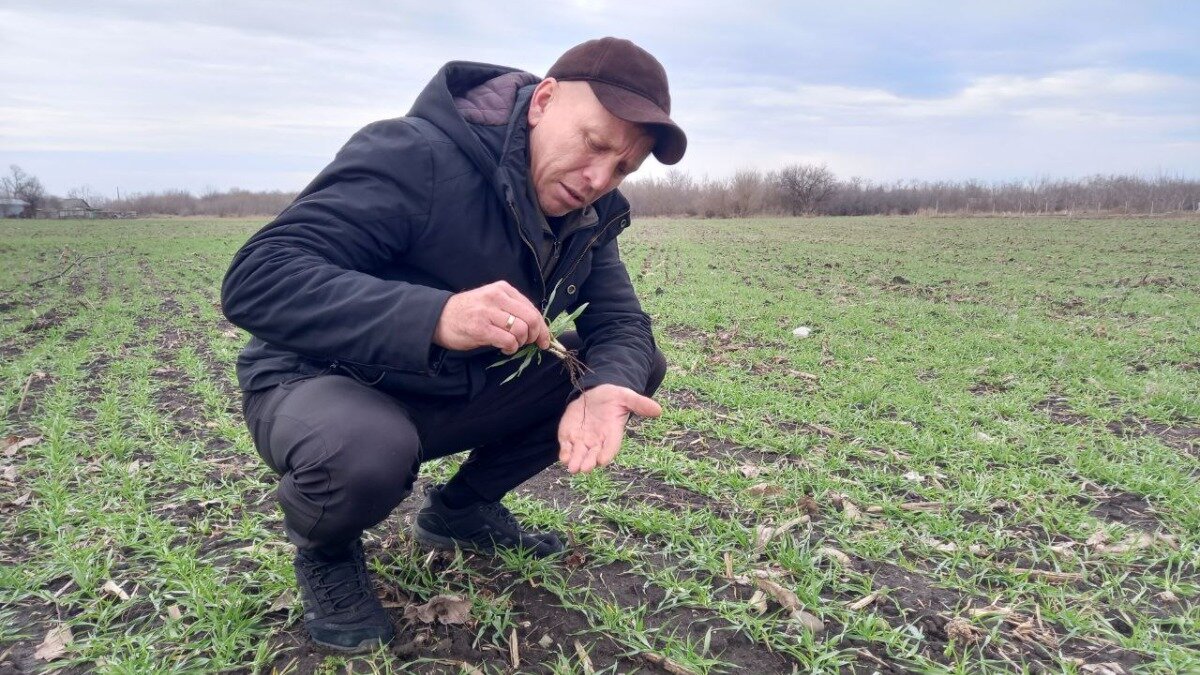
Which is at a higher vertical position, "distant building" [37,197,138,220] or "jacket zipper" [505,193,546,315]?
"distant building" [37,197,138,220]

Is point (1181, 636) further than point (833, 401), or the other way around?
point (833, 401)

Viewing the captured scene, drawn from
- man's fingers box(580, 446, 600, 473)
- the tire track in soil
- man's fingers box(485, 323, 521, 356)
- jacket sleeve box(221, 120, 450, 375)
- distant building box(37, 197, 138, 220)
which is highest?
distant building box(37, 197, 138, 220)

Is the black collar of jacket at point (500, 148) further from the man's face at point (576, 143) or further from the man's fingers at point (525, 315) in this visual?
the man's fingers at point (525, 315)

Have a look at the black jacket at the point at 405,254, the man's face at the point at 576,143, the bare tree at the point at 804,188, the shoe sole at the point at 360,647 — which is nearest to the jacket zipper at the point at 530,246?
the black jacket at the point at 405,254

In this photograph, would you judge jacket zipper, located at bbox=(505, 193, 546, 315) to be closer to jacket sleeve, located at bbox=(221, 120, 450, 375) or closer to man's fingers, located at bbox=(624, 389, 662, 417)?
jacket sleeve, located at bbox=(221, 120, 450, 375)

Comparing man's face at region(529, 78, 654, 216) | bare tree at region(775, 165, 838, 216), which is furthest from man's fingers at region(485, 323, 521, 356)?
bare tree at region(775, 165, 838, 216)

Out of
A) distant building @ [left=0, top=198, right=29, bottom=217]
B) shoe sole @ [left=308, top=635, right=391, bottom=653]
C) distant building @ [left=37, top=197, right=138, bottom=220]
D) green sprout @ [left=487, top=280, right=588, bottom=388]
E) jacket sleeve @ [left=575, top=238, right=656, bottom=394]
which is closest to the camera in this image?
shoe sole @ [left=308, top=635, right=391, bottom=653]

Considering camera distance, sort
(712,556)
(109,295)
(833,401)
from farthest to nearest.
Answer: (109,295), (833,401), (712,556)

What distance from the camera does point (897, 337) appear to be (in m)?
7.08

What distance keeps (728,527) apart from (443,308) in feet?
5.46

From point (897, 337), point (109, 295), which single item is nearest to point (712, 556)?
point (897, 337)

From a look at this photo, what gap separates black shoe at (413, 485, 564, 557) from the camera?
280cm

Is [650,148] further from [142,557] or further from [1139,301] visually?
[1139,301]

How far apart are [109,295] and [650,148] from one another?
11.1 metres
